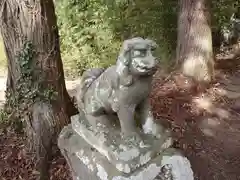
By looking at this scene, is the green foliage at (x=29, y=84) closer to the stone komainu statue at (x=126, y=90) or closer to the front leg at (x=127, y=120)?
the stone komainu statue at (x=126, y=90)

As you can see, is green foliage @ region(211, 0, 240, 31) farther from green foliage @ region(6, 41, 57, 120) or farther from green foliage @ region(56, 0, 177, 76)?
green foliage @ region(6, 41, 57, 120)

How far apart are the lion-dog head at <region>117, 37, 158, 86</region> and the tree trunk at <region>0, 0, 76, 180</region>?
6.18 feet

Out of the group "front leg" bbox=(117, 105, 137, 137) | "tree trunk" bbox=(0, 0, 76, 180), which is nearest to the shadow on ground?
"tree trunk" bbox=(0, 0, 76, 180)

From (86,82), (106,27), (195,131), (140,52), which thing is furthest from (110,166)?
(106,27)

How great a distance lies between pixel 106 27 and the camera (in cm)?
818

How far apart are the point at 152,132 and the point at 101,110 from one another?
1.12ft

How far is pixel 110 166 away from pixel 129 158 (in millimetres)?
155

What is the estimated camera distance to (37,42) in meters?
3.85

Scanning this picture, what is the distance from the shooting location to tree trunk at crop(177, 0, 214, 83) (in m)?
5.66

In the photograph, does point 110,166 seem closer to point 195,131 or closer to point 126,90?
point 126,90

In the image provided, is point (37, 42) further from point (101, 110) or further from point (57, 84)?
point (101, 110)

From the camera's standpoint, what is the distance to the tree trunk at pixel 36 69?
3840 mm

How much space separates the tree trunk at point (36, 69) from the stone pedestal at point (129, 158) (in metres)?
1.50

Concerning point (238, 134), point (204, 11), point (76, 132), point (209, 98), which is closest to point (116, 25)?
point (204, 11)
